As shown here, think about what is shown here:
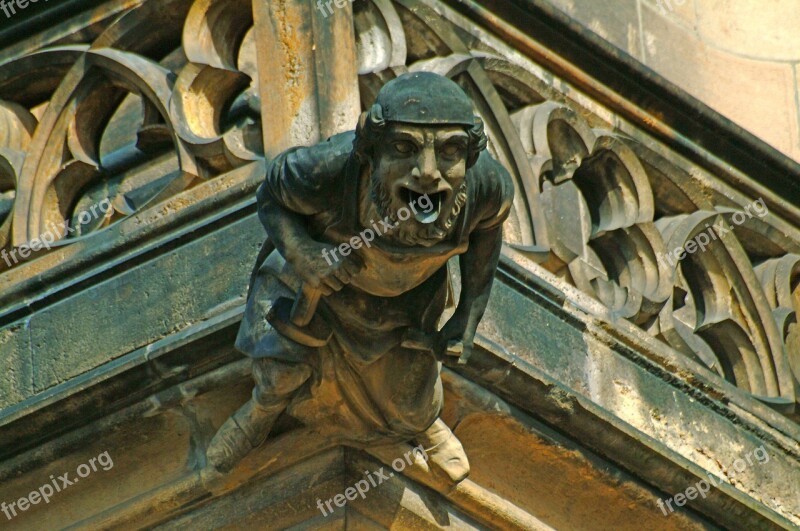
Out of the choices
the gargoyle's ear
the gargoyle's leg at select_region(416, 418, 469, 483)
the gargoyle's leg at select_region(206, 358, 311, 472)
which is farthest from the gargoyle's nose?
the gargoyle's leg at select_region(416, 418, 469, 483)

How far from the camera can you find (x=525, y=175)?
8.76 meters

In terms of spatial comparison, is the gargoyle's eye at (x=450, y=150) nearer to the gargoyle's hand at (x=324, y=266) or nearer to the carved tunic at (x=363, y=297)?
the carved tunic at (x=363, y=297)

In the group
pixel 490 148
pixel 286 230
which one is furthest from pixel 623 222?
pixel 286 230

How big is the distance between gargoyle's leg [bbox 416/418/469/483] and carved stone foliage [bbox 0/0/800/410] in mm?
619

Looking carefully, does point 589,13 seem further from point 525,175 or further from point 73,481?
point 73,481

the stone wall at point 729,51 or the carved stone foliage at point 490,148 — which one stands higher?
the carved stone foliage at point 490,148

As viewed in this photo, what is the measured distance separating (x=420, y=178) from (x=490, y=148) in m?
1.42

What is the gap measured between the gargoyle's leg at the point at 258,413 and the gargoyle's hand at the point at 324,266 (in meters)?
0.33

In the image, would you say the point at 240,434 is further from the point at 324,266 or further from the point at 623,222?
the point at 623,222

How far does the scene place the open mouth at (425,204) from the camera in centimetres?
736

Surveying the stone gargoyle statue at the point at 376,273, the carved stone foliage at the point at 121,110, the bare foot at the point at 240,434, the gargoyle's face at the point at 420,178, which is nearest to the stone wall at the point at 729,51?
the carved stone foliage at the point at 121,110

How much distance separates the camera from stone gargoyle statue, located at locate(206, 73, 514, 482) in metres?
7.34

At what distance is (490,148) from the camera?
8.70m

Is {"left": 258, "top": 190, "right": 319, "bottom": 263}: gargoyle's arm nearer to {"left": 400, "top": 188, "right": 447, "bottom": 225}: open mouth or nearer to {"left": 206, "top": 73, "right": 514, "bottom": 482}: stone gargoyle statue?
{"left": 206, "top": 73, "right": 514, "bottom": 482}: stone gargoyle statue
